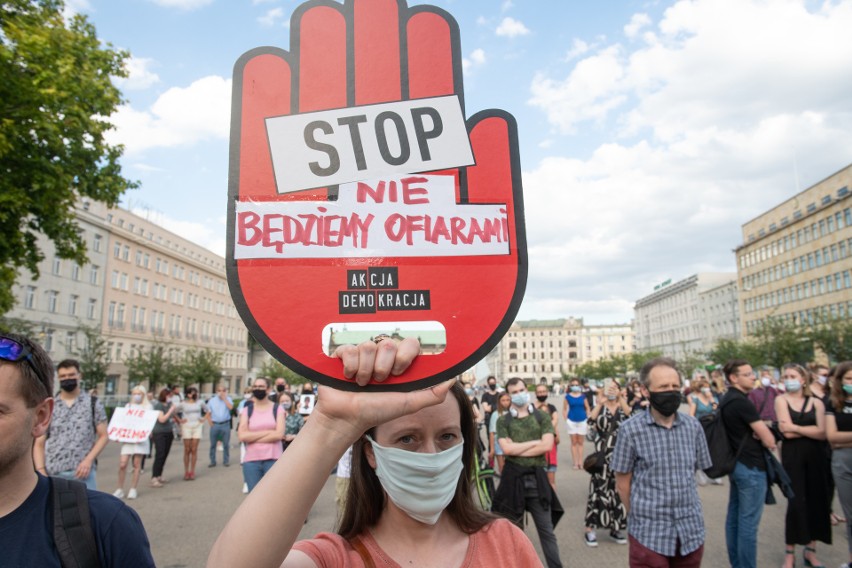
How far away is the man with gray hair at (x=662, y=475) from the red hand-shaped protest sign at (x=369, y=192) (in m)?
3.31

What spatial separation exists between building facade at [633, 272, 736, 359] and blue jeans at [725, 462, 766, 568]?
85.3 m

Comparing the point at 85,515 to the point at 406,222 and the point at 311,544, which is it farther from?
the point at 406,222

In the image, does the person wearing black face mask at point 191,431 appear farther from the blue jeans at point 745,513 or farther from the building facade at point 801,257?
the building facade at point 801,257

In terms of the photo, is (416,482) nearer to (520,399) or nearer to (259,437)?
(520,399)

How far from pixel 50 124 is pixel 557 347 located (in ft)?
531

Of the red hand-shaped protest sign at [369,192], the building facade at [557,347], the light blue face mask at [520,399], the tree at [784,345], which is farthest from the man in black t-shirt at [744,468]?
the building facade at [557,347]

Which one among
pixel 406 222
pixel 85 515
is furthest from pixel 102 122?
pixel 406 222

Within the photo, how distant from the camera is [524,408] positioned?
253 inches

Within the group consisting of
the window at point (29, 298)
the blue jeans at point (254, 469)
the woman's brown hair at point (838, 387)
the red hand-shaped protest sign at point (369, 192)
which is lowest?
the blue jeans at point (254, 469)

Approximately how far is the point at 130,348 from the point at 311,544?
60539 millimetres

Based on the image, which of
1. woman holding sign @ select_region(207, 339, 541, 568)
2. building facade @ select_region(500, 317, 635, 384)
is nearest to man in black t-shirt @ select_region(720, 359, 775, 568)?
woman holding sign @ select_region(207, 339, 541, 568)

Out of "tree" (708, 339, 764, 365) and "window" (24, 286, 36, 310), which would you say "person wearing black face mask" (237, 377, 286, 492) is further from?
"window" (24, 286, 36, 310)

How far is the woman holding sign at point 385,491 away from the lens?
1.16 meters

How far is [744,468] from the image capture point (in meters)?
5.34
